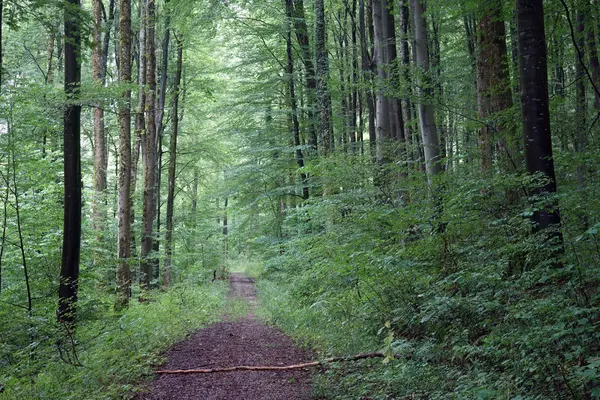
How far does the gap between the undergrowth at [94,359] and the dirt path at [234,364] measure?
1.10ft

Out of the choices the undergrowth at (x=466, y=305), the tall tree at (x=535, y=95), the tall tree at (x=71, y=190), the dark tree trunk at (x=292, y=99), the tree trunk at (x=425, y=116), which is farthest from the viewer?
the dark tree trunk at (x=292, y=99)

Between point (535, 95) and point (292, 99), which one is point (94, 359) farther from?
point (292, 99)

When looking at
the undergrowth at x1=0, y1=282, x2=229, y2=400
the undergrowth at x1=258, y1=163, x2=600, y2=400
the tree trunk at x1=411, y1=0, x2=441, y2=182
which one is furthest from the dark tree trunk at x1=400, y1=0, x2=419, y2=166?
the undergrowth at x1=0, y1=282, x2=229, y2=400

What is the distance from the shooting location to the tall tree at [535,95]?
5309 millimetres

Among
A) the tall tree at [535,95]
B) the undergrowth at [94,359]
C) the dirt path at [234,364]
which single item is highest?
the tall tree at [535,95]

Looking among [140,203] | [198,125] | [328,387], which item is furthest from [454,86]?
[328,387]

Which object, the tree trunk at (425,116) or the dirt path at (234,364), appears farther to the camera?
the tree trunk at (425,116)

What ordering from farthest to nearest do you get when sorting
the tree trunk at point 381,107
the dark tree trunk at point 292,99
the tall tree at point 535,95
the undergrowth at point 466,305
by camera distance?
1. the dark tree trunk at point 292,99
2. the tree trunk at point 381,107
3. the tall tree at point 535,95
4. the undergrowth at point 466,305

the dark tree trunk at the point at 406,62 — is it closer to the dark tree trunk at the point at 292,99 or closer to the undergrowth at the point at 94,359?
the dark tree trunk at the point at 292,99

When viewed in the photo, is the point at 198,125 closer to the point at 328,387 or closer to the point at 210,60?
the point at 210,60

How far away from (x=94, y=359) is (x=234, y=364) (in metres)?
2.08

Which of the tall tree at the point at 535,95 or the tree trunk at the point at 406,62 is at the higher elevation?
the tree trunk at the point at 406,62

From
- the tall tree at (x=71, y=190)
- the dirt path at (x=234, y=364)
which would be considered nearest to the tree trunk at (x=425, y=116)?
the dirt path at (x=234, y=364)

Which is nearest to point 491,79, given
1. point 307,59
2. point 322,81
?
point 322,81
